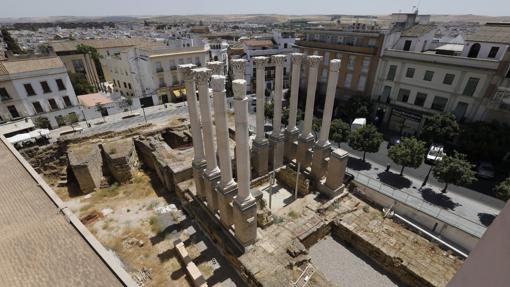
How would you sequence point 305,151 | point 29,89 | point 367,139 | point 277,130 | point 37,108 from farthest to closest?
point 37,108
point 29,89
point 367,139
point 305,151
point 277,130

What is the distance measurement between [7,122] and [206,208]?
3154 cm

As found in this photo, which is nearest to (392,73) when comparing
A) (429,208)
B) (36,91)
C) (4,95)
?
(429,208)

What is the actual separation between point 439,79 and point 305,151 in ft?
65.1

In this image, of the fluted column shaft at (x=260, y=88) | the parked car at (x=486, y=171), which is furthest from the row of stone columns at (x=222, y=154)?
the parked car at (x=486, y=171)

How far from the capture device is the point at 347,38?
34.7 meters

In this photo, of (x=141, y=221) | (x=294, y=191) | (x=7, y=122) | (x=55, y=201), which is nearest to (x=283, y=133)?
(x=294, y=191)

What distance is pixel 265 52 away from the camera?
1978 inches

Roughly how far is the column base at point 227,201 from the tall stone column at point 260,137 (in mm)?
5942

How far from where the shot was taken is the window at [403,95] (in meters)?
31.0

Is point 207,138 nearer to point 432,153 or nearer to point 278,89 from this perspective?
point 278,89

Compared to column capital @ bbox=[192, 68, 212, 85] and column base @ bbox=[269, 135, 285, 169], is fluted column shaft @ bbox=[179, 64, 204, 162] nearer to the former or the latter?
column capital @ bbox=[192, 68, 212, 85]

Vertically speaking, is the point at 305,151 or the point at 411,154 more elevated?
the point at 305,151

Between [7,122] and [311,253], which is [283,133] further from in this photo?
[7,122]

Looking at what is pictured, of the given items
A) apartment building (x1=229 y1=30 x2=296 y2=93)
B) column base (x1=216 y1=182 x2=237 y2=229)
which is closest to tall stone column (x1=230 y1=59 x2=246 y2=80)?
column base (x1=216 y1=182 x2=237 y2=229)
